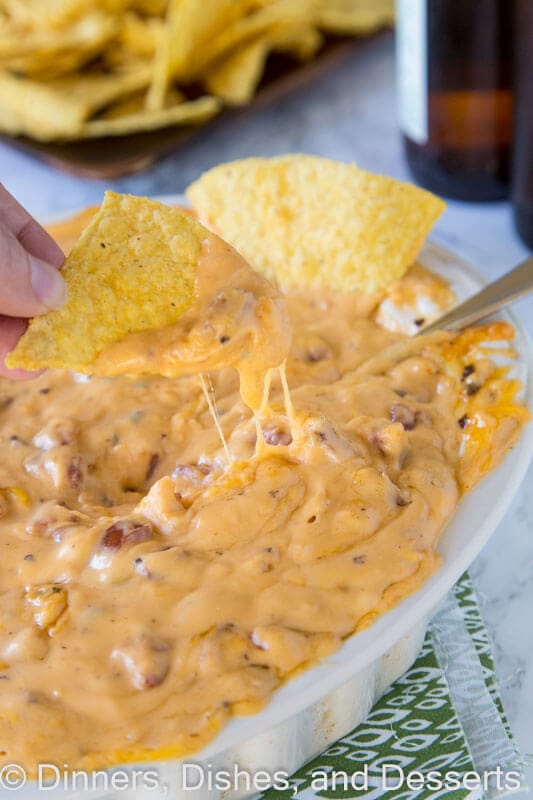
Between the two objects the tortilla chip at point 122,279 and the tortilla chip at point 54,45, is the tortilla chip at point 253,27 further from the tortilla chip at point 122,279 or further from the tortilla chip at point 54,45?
the tortilla chip at point 122,279

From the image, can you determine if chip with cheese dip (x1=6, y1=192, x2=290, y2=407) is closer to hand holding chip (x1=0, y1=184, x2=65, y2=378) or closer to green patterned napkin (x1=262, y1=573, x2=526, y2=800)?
hand holding chip (x1=0, y1=184, x2=65, y2=378)

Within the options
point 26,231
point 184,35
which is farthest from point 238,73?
point 26,231

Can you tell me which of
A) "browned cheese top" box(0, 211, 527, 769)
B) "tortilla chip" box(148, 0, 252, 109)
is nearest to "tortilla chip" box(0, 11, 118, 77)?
"tortilla chip" box(148, 0, 252, 109)

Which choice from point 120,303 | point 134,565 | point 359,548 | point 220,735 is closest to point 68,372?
point 120,303

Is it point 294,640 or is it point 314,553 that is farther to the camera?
point 314,553

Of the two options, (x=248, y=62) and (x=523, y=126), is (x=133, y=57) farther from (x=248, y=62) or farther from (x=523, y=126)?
(x=523, y=126)

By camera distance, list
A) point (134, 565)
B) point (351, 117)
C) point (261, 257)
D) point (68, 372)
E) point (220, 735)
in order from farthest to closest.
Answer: point (351, 117)
point (261, 257)
point (68, 372)
point (134, 565)
point (220, 735)

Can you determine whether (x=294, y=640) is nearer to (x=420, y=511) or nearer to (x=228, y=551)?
(x=228, y=551)
